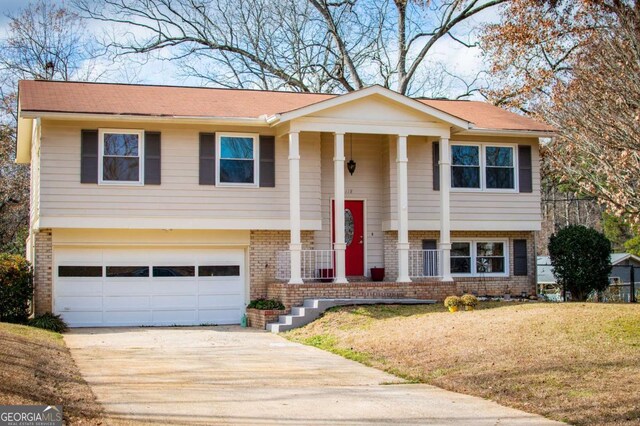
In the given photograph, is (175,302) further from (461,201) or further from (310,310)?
(461,201)

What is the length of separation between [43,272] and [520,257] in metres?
13.1

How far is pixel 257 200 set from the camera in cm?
2108

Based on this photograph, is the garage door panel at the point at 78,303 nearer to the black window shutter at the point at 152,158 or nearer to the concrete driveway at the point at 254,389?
the black window shutter at the point at 152,158

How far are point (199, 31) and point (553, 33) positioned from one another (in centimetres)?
1523

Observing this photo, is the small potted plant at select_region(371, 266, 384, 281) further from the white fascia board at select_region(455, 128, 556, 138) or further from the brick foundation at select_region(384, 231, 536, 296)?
the white fascia board at select_region(455, 128, 556, 138)

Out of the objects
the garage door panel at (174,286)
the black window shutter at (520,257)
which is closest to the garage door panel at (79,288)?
the garage door panel at (174,286)

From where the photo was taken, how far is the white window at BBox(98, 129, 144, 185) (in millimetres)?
20234

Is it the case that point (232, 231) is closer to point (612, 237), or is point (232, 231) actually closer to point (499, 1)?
point (499, 1)

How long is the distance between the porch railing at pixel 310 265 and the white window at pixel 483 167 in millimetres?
4143

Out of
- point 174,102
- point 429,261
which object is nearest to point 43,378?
point 174,102

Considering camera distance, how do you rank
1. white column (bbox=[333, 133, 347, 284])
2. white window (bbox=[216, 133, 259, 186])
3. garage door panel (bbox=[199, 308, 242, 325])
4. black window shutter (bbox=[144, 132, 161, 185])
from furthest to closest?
garage door panel (bbox=[199, 308, 242, 325]), white window (bbox=[216, 133, 259, 186]), black window shutter (bbox=[144, 132, 161, 185]), white column (bbox=[333, 133, 347, 284])

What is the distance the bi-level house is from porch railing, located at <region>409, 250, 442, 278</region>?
0.16 ft

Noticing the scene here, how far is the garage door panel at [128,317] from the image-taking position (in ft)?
67.4

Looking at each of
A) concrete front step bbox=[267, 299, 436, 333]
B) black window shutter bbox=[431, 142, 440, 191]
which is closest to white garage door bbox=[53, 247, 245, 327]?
concrete front step bbox=[267, 299, 436, 333]
